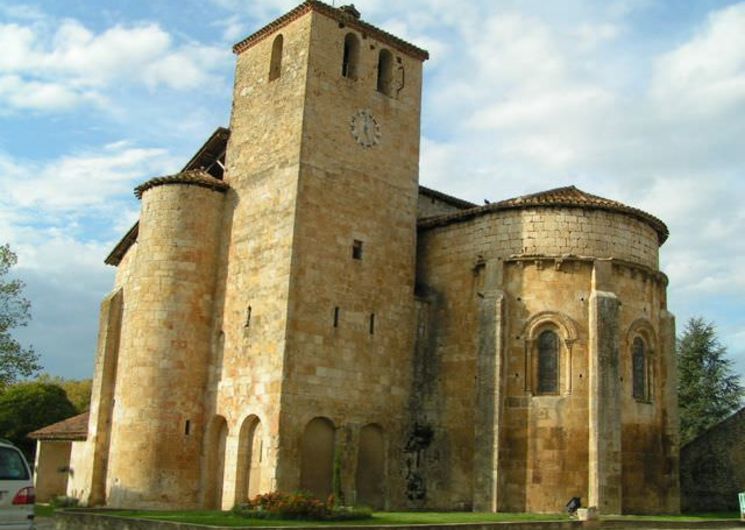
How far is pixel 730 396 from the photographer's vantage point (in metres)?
46.8

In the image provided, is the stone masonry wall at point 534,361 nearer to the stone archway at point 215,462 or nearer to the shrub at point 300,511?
the shrub at point 300,511

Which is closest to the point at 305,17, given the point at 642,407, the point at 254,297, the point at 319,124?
the point at 319,124

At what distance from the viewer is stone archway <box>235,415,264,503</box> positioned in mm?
25547

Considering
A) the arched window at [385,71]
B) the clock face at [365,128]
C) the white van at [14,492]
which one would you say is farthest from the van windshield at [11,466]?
Result: the arched window at [385,71]

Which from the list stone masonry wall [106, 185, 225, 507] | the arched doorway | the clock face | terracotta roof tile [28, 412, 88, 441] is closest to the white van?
the arched doorway

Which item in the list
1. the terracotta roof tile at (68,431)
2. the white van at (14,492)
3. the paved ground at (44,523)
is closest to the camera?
the white van at (14,492)

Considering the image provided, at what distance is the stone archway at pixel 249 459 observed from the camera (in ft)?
83.8

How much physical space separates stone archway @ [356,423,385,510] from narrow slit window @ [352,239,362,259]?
5231 millimetres

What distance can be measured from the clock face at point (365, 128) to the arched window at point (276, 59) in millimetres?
3147

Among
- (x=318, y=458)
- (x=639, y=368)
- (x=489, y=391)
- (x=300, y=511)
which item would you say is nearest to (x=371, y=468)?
(x=318, y=458)

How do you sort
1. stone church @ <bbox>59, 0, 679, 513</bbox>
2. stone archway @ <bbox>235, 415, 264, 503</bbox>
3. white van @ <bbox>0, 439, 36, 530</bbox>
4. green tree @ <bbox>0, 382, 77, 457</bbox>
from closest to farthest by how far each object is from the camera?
white van @ <bbox>0, 439, 36, 530</bbox>
stone church @ <bbox>59, 0, 679, 513</bbox>
stone archway @ <bbox>235, 415, 264, 503</bbox>
green tree @ <bbox>0, 382, 77, 457</bbox>

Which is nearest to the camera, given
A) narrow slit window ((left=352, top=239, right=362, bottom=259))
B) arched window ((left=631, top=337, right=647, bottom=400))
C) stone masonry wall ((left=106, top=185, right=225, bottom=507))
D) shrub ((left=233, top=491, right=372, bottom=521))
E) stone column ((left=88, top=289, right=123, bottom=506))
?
shrub ((left=233, top=491, right=372, bottom=521))

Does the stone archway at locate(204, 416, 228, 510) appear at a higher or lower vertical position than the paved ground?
higher

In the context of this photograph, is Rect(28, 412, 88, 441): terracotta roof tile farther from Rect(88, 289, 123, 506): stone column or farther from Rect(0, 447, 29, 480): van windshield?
Rect(0, 447, 29, 480): van windshield
